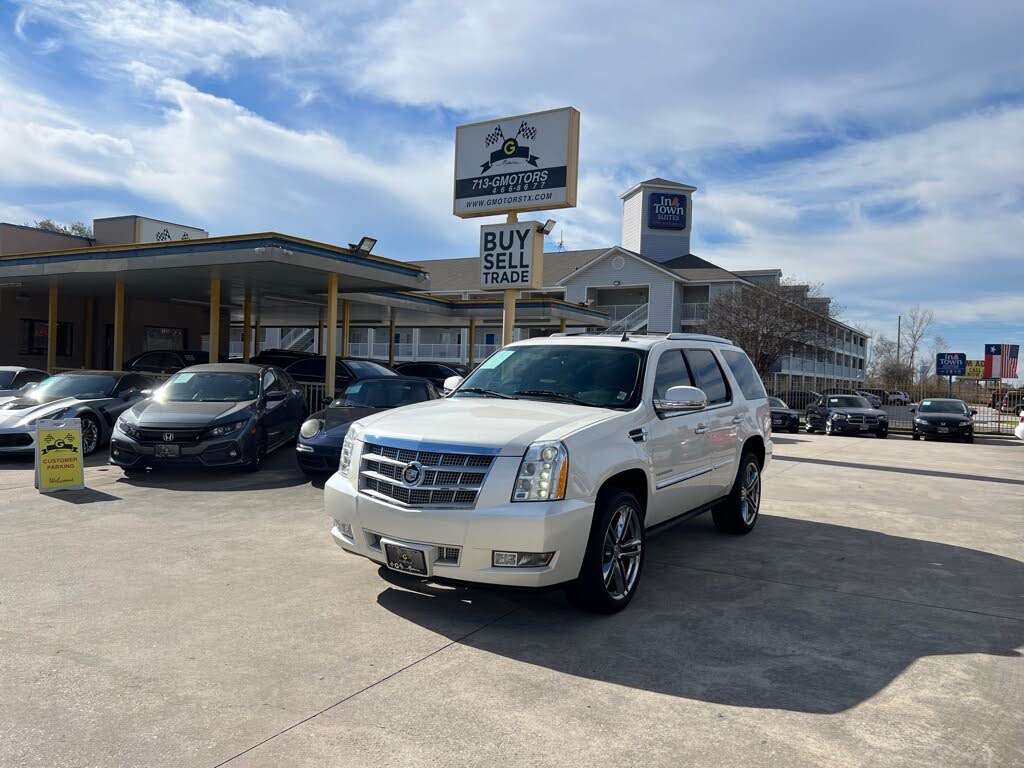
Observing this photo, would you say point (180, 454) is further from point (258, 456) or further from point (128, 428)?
point (258, 456)

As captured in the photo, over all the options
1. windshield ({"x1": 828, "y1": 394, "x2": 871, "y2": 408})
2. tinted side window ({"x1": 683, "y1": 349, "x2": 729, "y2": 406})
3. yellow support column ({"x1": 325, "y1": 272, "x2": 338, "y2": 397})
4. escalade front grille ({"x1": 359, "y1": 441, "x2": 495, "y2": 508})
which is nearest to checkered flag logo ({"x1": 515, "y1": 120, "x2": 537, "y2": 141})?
yellow support column ({"x1": 325, "y1": 272, "x2": 338, "y2": 397})

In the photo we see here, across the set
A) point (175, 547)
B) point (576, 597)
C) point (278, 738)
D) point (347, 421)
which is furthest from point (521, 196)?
point (278, 738)

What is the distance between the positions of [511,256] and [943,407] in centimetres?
1928

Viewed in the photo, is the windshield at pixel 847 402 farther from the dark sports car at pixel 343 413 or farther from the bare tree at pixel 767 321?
the dark sports car at pixel 343 413

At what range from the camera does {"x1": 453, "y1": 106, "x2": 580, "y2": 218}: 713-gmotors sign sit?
14.2m

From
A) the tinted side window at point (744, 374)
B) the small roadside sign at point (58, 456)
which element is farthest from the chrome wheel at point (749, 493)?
the small roadside sign at point (58, 456)

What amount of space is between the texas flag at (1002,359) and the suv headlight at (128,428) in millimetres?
36744

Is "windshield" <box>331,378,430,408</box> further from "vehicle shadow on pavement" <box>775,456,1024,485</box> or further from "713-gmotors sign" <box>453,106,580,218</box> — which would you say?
"vehicle shadow on pavement" <box>775,456,1024,485</box>

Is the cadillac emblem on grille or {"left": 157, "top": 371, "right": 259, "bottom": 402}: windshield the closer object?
the cadillac emblem on grille

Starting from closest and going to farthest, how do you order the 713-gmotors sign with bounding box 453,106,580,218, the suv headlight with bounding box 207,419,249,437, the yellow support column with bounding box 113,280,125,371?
the suv headlight with bounding box 207,419,249,437
the 713-gmotors sign with bounding box 453,106,580,218
the yellow support column with bounding box 113,280,125,371

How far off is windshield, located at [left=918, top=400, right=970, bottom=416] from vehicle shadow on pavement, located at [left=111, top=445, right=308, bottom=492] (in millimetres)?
22730

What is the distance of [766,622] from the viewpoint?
4.98m

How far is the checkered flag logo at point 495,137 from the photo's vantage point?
1494 centimetres

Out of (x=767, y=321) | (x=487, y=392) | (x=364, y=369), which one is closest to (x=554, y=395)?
(x=487, y=392)
